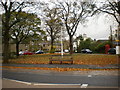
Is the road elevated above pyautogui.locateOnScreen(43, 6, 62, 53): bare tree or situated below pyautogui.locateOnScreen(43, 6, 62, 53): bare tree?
below

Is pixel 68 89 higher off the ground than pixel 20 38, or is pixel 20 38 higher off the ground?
pixel 20 38

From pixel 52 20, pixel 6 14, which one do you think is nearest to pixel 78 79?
pixel 6 14

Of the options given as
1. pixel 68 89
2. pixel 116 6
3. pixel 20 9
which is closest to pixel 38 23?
pixel 20 9

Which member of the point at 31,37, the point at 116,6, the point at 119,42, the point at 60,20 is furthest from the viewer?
the point at 31,37

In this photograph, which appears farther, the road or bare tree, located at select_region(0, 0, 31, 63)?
bare tree, located at select_region(0, 0, 31, 63)

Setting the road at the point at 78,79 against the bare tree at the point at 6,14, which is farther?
the bare tree at the point at 6,14

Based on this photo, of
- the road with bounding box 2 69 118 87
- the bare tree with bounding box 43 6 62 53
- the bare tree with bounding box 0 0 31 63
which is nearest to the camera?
the road with bounding box 2 69 118 87

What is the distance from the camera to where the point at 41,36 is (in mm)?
39312

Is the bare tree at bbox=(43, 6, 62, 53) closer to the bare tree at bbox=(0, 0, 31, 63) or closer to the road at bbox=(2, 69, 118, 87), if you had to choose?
the bare tree at bbox=(0, 0, 31, 63)

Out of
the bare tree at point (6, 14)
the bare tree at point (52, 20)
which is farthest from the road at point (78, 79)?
the bare tree at point (52, 20)

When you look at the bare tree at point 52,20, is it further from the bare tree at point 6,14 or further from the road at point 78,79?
the road at point 78,79

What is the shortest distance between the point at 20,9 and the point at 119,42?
17.4m

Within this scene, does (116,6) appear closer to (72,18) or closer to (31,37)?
(72,18)

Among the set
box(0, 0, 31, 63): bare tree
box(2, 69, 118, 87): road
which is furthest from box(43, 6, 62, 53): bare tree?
box(2, 69, 118, 87): road
